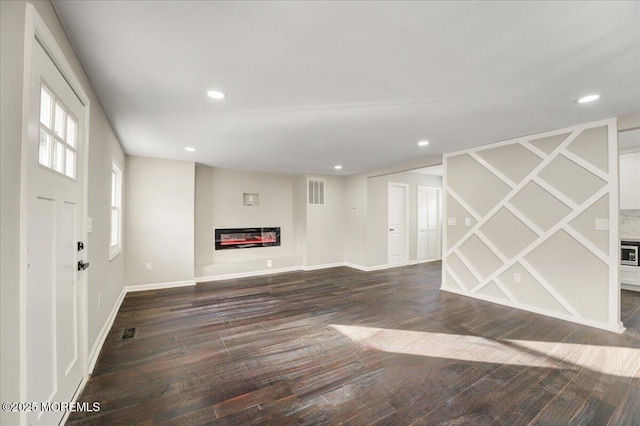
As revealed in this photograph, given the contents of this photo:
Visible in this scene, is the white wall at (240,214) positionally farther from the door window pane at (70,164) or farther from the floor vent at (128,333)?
the door window pane at (70,164)

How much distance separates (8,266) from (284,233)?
5.74 meters

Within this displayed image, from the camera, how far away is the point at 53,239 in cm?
152

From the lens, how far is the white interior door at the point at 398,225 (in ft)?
22.8

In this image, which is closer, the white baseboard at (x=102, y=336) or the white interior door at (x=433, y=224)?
the white baseboard at (x=102, y=336)

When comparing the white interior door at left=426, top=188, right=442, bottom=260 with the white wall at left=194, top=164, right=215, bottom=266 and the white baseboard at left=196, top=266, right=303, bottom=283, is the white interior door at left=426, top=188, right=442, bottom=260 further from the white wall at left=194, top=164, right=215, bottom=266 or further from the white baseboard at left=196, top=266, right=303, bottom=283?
the white wall at left=194, top=164, right=215, bottom=266

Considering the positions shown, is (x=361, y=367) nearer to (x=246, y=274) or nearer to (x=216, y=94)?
(x=216, y=94)

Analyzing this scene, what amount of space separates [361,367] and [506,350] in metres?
1.48

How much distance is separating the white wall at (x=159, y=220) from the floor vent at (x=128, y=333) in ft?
6.35

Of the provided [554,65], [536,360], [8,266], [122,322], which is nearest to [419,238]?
[536,360]

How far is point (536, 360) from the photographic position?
7.85 ft

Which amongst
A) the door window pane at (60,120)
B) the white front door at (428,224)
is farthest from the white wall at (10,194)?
the white front door at (428,224)

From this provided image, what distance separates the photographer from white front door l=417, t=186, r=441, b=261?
7562 mm

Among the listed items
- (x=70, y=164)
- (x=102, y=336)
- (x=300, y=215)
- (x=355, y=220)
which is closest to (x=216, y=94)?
(x=70, y=164)

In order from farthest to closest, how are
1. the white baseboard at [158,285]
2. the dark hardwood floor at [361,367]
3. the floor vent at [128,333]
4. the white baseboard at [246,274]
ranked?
the white baseboard at [246,274] → the white baseboard at [158,285] → the floor vent at [128,333] → the dark hardwood floor at [361,367]
